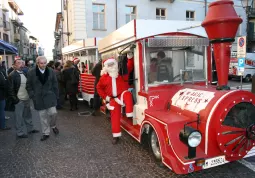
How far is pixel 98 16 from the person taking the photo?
709 inches

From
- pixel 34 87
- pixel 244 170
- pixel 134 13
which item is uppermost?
pixel 134 13

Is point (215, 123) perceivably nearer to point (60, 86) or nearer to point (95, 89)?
point (95, 89)

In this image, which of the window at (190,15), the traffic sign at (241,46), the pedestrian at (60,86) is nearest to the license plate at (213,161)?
the traffic sign at (241,46)

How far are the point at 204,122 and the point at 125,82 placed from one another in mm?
2168

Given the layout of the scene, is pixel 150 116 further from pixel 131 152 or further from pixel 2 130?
pixel 2 130

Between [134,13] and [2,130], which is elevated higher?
[134,13]

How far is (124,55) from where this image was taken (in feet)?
16.1

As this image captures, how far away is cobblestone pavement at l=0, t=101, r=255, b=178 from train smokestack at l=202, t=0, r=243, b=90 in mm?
1494

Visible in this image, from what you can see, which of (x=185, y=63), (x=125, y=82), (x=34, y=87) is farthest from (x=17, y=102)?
(x=185, y=63)

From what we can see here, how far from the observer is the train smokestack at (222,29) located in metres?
3.08

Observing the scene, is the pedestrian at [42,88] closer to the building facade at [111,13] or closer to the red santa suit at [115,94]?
the red santa suit at [115,94]

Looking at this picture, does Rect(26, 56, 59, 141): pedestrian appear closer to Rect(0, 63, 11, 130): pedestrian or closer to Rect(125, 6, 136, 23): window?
Rect(0, 63, 11, 130): pedestrian

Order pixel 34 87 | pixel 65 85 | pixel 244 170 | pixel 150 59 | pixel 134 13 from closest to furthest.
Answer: pixel 244 170 → pixel 150 59 → pixel 34 87 → pixel 65 85 → pixel 134 13

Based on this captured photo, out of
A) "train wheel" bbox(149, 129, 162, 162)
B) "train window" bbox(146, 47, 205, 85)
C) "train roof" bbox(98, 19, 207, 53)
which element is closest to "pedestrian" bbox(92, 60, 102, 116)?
"train roof" bbox(98, 19, 207, 53)
